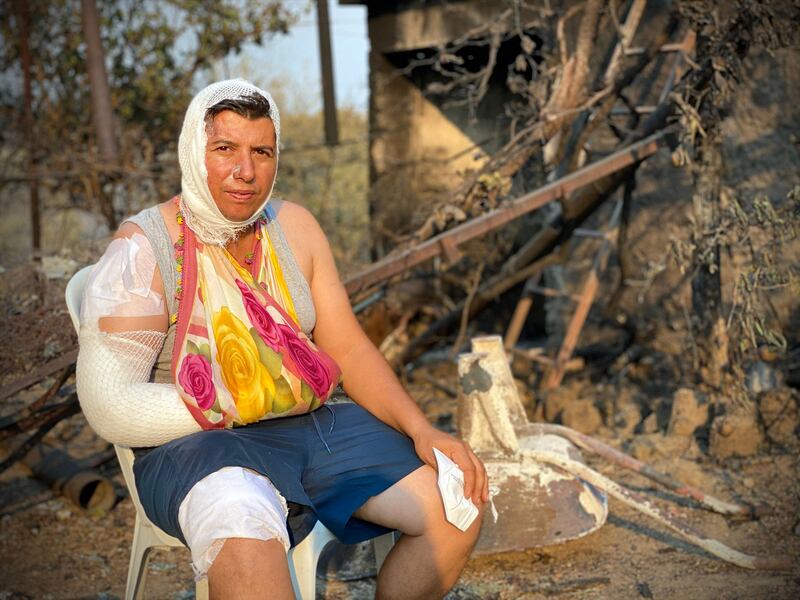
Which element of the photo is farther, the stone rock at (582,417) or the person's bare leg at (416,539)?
the stone rock at (582,417)

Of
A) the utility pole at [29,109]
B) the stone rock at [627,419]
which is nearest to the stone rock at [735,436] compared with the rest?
the stone rock at [627,419]

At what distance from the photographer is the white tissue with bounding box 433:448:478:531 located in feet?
7.54

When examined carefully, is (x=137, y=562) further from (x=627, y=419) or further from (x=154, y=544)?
(x=627, y=419)

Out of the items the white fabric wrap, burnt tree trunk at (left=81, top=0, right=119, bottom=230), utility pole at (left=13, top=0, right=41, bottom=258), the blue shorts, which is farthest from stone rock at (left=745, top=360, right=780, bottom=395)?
utility pole at (left=13, top=0, right=41, bottom=258)

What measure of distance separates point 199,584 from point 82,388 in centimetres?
58

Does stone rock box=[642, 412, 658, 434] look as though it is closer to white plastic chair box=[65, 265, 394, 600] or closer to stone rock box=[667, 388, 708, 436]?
stone rock box=[667, 388, 708, 436]

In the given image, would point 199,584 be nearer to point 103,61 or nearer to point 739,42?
point 739,42

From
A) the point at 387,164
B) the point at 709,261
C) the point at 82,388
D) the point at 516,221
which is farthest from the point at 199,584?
the point at 387,164

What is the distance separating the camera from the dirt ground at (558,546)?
3066mm

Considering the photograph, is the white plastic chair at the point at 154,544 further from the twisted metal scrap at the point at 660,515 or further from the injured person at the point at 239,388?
the twisted metal scrap at the point at 660,515

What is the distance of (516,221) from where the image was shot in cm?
610

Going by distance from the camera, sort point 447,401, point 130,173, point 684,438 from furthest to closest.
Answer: point 130,173, point 447,401, point 684,438

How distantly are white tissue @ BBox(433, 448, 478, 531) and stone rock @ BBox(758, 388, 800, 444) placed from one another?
2.41m

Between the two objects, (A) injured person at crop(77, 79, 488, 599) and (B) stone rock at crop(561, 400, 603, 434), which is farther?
(B) stone rock at crop(561, 400, 603, 434)
